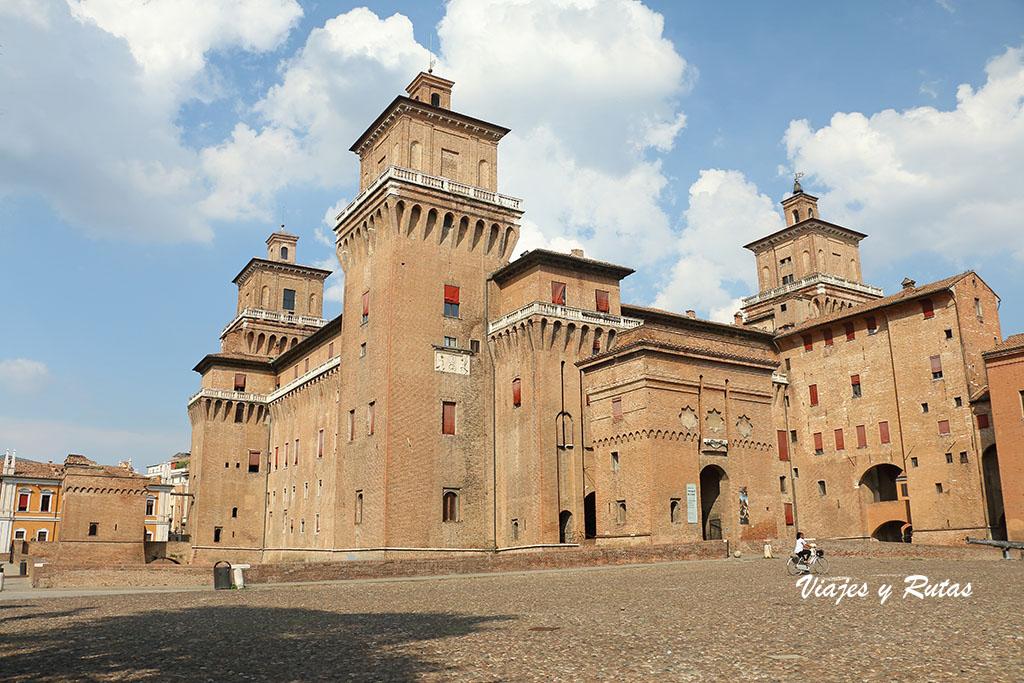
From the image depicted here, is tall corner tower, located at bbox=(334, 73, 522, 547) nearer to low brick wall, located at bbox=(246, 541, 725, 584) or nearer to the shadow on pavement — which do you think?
low brick wall, located at bbox=(246, 541, 725, 584)

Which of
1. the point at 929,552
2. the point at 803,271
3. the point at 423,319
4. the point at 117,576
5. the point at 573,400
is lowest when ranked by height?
the point at 117,576

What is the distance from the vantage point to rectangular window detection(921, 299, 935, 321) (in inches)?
1770

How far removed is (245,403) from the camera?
62875mm

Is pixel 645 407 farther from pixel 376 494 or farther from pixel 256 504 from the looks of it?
pixel 256 504

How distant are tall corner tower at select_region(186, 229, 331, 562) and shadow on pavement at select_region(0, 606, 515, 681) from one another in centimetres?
4627

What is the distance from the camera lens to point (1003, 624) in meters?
12.1

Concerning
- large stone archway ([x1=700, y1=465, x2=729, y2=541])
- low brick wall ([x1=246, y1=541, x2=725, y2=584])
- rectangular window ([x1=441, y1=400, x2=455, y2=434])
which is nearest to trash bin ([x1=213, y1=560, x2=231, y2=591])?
low brick wall ([x1=246, y1=541, x2=725, y2=584])

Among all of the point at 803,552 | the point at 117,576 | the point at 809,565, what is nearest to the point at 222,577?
the point at 117,576

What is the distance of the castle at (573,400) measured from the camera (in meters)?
39.4

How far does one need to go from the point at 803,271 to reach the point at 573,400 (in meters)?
34.3

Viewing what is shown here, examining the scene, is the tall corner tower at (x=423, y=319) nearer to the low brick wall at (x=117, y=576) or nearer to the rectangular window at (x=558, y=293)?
the rectangular window at (x=558, y=293)

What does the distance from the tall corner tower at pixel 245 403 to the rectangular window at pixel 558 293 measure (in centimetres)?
3062

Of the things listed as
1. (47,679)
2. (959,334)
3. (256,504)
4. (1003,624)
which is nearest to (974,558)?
(959,334)

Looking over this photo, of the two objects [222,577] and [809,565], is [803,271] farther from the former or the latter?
[222,577]
